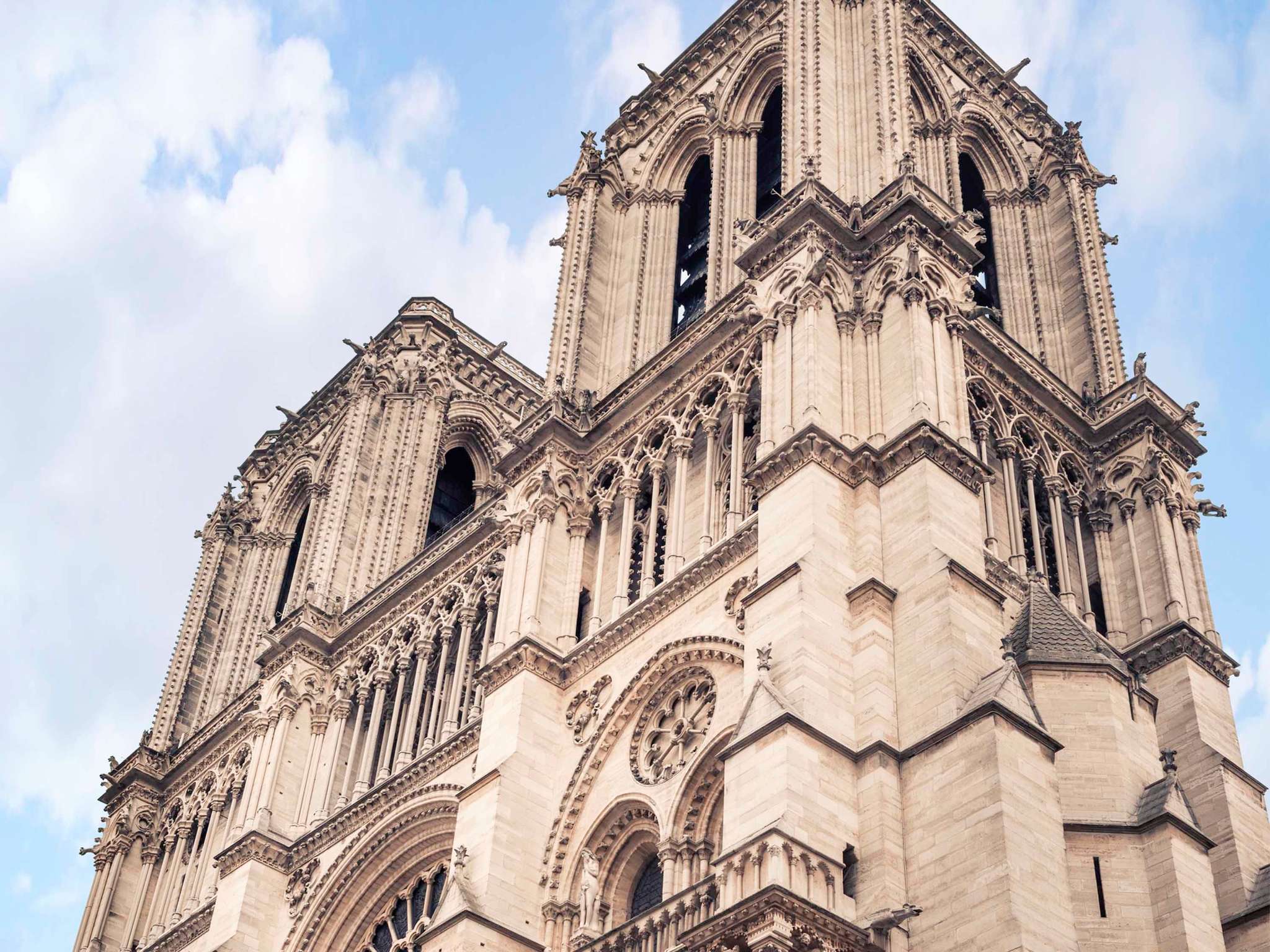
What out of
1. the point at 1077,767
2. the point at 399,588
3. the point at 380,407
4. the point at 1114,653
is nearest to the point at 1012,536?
the point at 1114,653

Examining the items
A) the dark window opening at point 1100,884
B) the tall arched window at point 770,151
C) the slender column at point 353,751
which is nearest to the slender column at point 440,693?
the slender column at point 353,751

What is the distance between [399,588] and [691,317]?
25.7 feet

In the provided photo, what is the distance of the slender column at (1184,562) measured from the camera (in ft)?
95.2

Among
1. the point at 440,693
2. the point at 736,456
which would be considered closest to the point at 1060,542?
the point at 736,456

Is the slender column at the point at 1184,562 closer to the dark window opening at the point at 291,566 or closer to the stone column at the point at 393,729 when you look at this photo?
the stone column at the point at 393,729

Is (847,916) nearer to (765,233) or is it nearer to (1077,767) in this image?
(1077,767)

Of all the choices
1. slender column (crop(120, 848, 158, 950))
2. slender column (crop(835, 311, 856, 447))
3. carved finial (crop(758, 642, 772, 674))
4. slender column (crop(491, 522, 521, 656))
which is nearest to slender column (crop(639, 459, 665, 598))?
slender column (crop(491, 522, 521, 656))

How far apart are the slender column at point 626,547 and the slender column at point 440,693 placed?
15.9 ft

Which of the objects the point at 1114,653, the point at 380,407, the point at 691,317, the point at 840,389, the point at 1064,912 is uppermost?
the point at 380,407

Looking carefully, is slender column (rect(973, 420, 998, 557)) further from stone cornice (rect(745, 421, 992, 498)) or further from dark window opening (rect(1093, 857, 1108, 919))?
dark window opening (rect(1093, 857, 1108, 919))

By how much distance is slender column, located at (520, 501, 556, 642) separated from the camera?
96.7ft

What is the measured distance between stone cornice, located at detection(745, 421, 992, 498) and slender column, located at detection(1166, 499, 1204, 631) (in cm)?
563

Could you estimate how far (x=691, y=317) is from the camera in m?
35.3

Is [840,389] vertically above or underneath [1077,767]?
above
